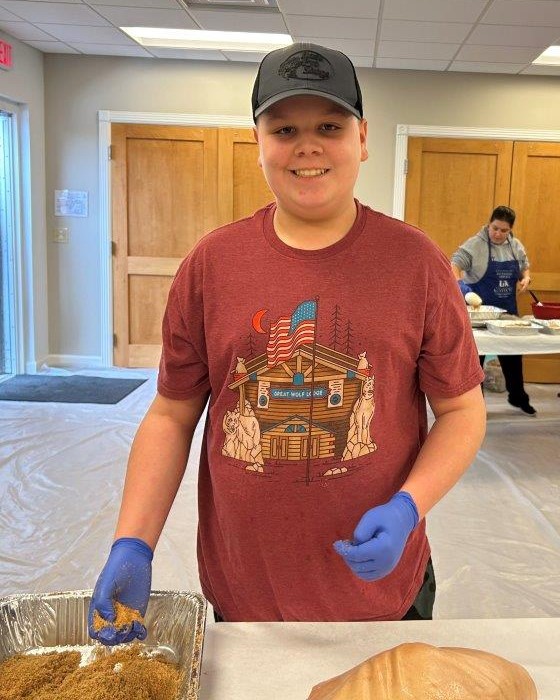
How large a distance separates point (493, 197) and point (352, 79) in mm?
4965

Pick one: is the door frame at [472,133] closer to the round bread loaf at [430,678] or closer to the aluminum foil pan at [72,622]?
the aluminum foil pan at [72,622]

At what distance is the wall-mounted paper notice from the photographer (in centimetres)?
560

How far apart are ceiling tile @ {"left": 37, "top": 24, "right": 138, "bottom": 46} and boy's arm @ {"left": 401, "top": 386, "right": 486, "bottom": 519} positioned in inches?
178

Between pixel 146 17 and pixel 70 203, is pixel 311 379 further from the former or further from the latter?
pixel 70 203

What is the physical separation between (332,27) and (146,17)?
1.21 metres

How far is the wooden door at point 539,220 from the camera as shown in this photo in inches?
215

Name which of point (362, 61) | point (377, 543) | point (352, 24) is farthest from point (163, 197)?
point (377, 543)

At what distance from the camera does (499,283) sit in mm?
4652

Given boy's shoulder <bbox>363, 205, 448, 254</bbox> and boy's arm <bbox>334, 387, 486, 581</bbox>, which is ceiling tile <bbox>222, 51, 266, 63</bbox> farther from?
boy's arm <bbox>334, 387, 486, 581</bbox>

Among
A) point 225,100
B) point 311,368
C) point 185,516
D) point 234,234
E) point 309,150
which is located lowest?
point 185,516

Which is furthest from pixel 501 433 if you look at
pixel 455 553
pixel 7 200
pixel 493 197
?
pixel 7 200

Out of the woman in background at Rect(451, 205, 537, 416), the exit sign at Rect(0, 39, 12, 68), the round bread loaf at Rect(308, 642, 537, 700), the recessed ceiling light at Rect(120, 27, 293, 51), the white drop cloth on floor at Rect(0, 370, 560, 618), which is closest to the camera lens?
the round bread loaf at Rect(308, 642, 537, 700)

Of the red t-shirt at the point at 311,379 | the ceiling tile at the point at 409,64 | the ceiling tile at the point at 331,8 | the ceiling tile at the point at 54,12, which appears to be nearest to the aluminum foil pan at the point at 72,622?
the red t-shirt at the point at 311,379

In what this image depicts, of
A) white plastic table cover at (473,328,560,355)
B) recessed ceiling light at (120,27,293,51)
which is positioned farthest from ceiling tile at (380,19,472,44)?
white plastic table cover at (473,328,560,355)
